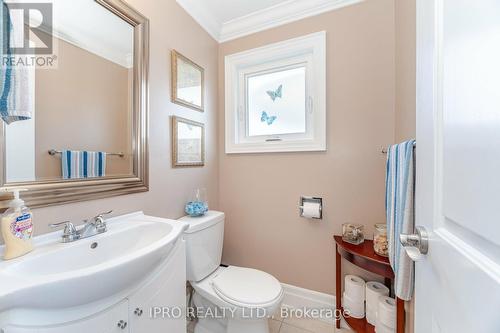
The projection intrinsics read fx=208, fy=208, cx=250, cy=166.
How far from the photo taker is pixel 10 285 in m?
0.50

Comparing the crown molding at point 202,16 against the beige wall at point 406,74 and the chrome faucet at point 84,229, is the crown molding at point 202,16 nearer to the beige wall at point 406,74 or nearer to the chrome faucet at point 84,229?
the beige wall at point 406,74

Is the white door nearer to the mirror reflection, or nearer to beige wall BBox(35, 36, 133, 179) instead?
the mirror reflection

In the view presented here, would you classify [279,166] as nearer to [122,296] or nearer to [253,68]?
[253,68]

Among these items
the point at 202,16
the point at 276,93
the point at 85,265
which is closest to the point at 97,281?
the point at 85,265

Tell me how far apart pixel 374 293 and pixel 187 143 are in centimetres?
155

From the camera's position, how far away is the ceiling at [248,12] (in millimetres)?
1520

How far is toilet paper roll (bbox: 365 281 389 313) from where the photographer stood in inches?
49.2

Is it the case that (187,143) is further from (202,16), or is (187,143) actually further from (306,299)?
(306,299)

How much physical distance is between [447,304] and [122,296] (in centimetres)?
90

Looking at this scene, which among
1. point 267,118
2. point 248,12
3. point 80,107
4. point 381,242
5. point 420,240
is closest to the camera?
point 420,240

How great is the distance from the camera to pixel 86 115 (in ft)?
3.22

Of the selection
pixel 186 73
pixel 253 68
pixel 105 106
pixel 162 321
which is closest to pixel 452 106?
pixel 162 321

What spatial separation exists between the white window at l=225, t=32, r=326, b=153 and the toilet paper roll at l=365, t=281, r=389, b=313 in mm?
949

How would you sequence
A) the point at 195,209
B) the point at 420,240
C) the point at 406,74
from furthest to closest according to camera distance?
the point at 195,209
the point at 406,74
the point at 420,240
